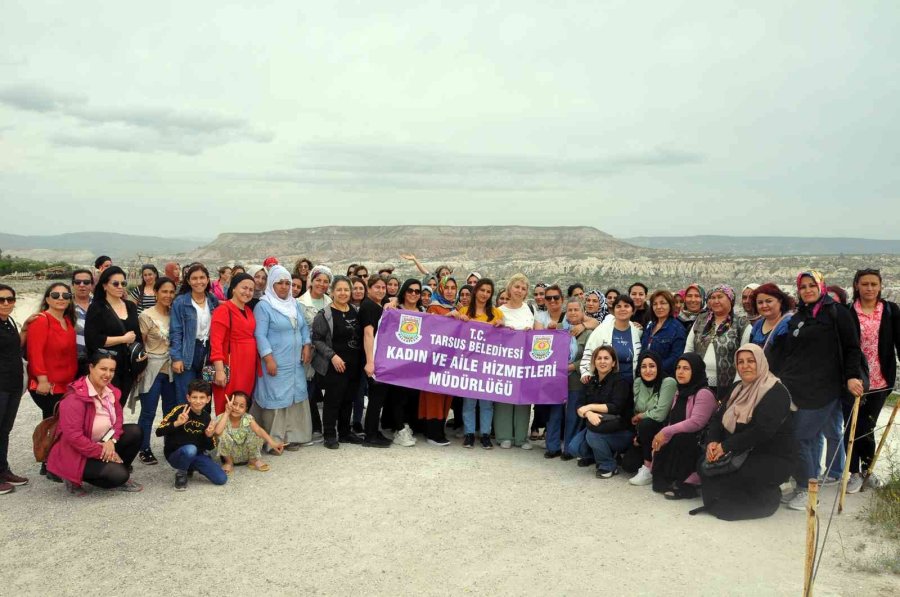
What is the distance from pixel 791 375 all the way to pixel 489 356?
3189mm

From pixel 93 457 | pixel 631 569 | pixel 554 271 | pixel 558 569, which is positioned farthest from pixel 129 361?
pixel 554 271

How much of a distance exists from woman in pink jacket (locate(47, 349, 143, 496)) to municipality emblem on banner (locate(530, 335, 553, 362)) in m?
4.39

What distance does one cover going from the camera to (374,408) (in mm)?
7645

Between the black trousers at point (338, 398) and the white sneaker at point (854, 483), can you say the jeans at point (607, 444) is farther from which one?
the black trousers at point (338, 398)

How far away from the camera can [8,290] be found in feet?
19.4

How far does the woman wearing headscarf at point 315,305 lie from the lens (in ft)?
25.4

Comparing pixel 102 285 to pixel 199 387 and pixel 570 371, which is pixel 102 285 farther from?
pixel 570 371

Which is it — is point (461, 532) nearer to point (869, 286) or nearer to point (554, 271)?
point (869, 286)

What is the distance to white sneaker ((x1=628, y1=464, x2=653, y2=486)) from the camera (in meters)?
A: 6.46

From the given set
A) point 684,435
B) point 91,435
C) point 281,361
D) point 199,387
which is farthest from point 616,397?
point 91,435

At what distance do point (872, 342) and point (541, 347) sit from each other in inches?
130

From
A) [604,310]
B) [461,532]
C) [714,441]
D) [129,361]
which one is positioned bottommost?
[461,532]

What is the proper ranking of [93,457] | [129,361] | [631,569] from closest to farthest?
[631,569], [93,457], [129,361]

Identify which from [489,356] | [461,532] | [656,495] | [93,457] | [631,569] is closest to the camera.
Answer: [631,569]
